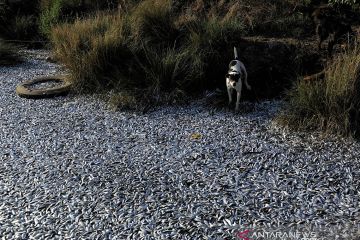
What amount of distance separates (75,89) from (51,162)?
1.97 meters

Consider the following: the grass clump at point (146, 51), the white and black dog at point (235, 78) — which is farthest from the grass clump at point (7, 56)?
the white and black dog at point (235, 78)

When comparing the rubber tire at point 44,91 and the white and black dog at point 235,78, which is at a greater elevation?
the white and black dog at point 235,78

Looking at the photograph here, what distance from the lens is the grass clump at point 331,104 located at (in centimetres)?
399

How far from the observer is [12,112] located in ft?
16.8

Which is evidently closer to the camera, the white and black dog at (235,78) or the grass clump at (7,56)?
the white and black dog at (235,78)

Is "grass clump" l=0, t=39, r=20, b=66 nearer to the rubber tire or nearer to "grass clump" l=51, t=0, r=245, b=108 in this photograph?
"grass clump" l=51, t=0, r=245, b=108

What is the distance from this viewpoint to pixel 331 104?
13.3 ft

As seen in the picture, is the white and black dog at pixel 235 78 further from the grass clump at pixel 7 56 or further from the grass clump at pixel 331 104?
the grass clump at pixel 7 56

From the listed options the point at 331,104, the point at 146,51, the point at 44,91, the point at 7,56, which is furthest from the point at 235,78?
the point at 7,56

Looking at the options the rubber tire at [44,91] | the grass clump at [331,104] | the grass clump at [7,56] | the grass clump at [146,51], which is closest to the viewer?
the grass clump at [331,104]

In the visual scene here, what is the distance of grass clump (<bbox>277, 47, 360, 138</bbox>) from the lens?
3994 millimetres

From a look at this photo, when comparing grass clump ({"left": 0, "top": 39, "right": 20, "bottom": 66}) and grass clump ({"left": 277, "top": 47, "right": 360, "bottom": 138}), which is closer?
grass clump ({"left": 277, "top": 47, "right": 360, "bottom": 138})

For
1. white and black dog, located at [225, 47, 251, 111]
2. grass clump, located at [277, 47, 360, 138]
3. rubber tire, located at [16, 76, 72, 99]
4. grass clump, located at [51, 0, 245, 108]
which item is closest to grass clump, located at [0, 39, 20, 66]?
grass clump, located at [51, 0, 245, 108]

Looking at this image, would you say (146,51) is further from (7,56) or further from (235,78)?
(7,56)
